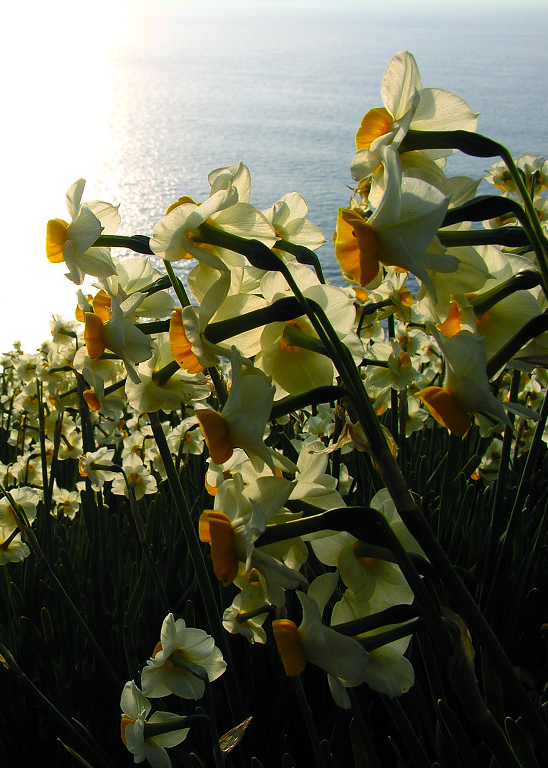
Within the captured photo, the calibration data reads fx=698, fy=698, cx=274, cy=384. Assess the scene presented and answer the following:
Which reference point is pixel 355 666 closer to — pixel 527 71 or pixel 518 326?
pixel 518 326

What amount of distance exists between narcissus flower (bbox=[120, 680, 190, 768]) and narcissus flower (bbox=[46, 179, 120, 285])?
0.43m

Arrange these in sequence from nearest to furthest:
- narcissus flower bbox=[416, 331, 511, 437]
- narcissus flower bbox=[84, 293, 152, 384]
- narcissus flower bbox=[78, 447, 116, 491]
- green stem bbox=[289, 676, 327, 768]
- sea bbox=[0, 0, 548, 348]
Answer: narcissus flower bbox=[416, 331, 511, 437] < narcissus flower bbox=[84, 293, 152, 384] < green stem bbox=[289, 676, 327, 768] < narcissus flower bbox=[78, 447, 116, 491] < sea bbox=[0, 0, 548, 348]

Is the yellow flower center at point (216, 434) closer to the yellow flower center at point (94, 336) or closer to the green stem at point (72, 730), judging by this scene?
the yellow flower center at point (94, 336)

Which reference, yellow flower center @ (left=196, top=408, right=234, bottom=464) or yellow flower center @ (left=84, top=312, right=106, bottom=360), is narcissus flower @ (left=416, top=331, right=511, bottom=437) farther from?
yellow flower center @ (left=84, top=312, right=106, bottom=360)

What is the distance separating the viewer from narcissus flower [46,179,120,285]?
21.5 inches

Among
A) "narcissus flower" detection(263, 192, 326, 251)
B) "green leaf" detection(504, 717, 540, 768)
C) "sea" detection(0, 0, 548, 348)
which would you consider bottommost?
"green leaf" detection(504, 717, 540, 768)

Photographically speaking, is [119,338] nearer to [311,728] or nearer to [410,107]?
[410,107]

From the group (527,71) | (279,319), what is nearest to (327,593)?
(279,319)

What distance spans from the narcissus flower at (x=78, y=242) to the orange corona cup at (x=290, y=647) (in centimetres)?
31

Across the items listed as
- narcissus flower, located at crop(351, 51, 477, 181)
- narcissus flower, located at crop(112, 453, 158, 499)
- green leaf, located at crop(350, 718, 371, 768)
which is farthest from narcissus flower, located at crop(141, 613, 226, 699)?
narcissus flower, located at crop(112, 453, 158, 499)

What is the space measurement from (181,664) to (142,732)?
0.25 ft

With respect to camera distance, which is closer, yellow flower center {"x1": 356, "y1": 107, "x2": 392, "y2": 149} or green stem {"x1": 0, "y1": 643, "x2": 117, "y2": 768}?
yellow flower center {"x1": 356, "y1": 107, "x2": 392, "y2": 149}

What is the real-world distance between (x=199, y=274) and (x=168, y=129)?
38.0 ft

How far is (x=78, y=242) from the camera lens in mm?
550
